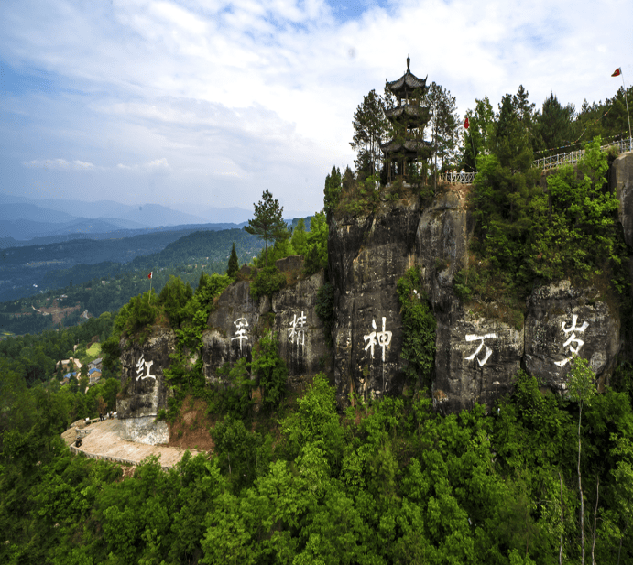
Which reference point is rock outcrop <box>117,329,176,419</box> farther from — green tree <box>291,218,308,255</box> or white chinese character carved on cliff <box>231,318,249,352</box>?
green tree <box>291,218,308,255</box>

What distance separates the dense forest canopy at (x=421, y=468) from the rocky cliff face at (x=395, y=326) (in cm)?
64

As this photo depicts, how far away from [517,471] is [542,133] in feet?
69.3

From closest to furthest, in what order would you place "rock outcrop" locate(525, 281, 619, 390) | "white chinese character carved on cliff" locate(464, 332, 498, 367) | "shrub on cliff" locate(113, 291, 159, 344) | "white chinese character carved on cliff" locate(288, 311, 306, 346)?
"rock outcrop" locate(525, 281, 619, 390), "white chinese character carved on cliff" locate(464, 332, 498, 367), "white chinese character carved on cliff" locate(288, 311, 306, 346), "shrub on cliff" locate(113, 291, 159, 344)

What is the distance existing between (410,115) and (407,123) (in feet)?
1.39

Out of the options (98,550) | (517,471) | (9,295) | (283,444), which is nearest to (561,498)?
(517,471)

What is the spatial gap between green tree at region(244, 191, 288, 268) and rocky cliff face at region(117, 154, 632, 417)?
4.68 m

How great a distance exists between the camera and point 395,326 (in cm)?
1695

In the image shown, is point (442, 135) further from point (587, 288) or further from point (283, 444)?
point (283, 444)

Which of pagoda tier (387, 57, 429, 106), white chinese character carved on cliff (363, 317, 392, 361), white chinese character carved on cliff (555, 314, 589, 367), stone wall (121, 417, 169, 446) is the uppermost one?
pagoda tier (387, 57, 429, 106)

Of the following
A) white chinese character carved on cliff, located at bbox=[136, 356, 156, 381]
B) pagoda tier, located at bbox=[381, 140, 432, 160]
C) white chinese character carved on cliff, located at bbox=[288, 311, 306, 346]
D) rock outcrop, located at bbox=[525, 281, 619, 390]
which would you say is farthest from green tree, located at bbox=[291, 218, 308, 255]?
rock outcrop, located at bbox=[525, 281, 619, 390]

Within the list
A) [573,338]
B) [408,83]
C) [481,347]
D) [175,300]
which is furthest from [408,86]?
[175,300]

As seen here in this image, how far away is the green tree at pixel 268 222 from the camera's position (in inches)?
970

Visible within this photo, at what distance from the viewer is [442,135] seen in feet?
61.7

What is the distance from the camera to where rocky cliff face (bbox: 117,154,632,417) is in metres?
13.7
